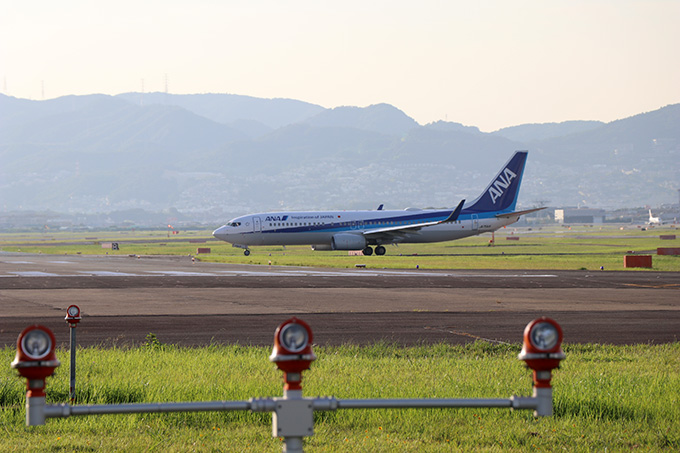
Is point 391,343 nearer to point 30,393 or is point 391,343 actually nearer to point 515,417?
point 515,417

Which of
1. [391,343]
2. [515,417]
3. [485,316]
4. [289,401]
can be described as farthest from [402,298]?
[289,401]

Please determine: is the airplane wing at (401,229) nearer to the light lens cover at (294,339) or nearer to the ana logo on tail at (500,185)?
the ana logo on tail at (500,185)

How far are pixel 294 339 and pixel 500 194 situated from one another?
240 ft

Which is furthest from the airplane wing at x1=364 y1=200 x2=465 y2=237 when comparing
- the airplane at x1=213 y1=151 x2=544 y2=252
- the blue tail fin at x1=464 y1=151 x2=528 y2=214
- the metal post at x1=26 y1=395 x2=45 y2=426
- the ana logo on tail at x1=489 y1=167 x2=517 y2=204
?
the metal post at x1=26 y1=395 x2=45 y2=426

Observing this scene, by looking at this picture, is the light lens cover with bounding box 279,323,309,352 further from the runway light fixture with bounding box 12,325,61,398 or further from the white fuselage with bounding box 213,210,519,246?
the white fuselage with bounding box 213,210,519,246

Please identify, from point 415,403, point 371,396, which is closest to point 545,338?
point 415,403

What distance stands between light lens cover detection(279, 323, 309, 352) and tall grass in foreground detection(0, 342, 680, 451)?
4068 mm

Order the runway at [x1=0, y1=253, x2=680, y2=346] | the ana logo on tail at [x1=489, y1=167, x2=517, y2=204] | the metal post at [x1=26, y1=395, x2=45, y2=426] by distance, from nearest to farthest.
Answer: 1. the metal post at [x1=26, y1=395, x2=45, y2=426]
2. the runway at [x1=0, y1=253, x2=680, y2=346]
3. the ana logo on tail at [x1=489, y1=167, x2=517, y2=204]

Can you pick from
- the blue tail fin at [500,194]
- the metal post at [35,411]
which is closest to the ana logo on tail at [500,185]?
the blue tail fin at [500,194]

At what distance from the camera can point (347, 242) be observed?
69938 millimetres

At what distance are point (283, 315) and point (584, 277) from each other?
23663 millimetres

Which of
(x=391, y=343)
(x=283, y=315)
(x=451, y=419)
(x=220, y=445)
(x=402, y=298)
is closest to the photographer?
(x=220, y=445)

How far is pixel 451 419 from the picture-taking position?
11.4 m

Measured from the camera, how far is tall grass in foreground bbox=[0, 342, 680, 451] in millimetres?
10250
